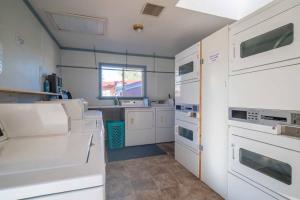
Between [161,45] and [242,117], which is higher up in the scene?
[161,45]

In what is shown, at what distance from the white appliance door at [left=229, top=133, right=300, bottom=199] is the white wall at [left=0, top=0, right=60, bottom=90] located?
2.42 metres

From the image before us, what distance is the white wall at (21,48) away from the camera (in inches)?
60.2

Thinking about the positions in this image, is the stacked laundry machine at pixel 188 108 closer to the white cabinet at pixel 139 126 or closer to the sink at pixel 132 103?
the white cabinet at pixel 139 126

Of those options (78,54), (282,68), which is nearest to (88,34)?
(78,54)

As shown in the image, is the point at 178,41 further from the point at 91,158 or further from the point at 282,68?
the point at 91,158

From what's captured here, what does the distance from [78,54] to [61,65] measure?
48 cm

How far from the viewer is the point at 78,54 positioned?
3807mm

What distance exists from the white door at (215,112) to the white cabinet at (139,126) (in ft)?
6.08

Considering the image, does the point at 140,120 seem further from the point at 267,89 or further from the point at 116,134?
the point at 267,89

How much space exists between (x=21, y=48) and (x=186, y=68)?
86.8 inches

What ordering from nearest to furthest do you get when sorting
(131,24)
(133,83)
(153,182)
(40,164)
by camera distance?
(40,164) < (153,182) < (131,24) < (133,83)

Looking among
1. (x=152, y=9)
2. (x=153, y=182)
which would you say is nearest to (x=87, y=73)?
(x=152, y=9)

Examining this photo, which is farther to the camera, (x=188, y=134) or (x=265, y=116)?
(x=188, y=134)

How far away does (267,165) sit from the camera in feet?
4.20
